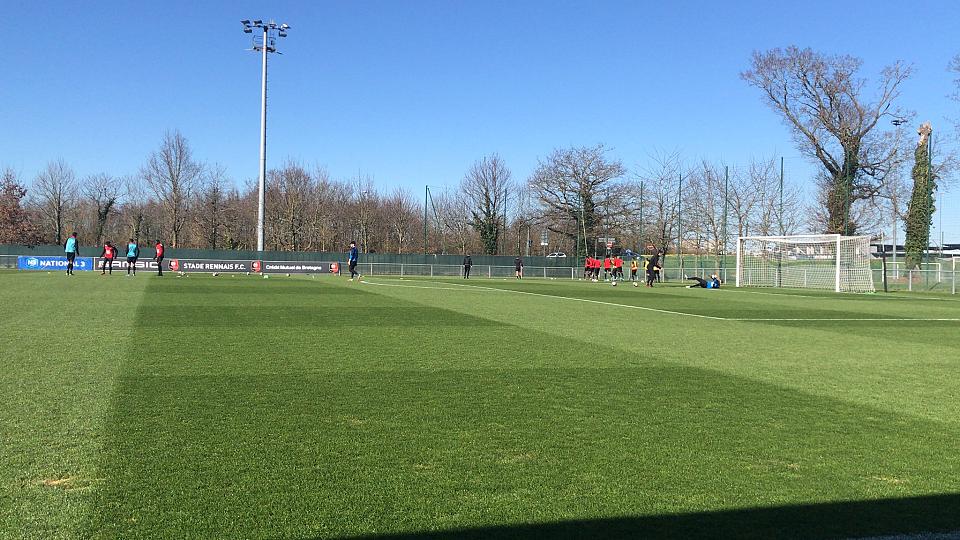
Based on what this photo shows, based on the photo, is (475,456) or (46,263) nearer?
(475,456)

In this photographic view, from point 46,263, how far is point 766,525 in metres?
53.6

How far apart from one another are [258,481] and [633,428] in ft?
9.76

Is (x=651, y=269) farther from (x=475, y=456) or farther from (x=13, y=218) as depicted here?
(x=13, y=218)

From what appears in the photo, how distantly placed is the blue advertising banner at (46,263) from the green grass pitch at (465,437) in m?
40.5

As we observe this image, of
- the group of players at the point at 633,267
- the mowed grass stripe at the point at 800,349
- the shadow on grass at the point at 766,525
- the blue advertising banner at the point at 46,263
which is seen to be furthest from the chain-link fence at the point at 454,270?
the shadow on grass at the point at 766,525

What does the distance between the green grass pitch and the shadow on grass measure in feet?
0.05

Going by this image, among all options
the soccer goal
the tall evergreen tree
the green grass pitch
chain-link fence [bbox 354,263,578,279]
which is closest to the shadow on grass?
the green grass pitch

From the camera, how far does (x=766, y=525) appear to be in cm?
391

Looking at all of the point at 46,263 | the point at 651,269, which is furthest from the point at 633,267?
the point at 46,263

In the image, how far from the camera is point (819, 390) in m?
7.93

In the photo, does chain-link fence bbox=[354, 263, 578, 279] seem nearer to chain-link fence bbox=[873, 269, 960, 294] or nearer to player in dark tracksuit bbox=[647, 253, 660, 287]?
player in dark tracksuit bbox=[647, 253, 660, 287]

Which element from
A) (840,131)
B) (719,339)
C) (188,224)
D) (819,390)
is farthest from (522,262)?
(819,390)

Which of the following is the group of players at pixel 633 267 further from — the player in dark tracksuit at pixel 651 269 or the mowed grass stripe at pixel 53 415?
the mowed grass stripe at pixel 53 415

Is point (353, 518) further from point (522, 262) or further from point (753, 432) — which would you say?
point (522, 262)
